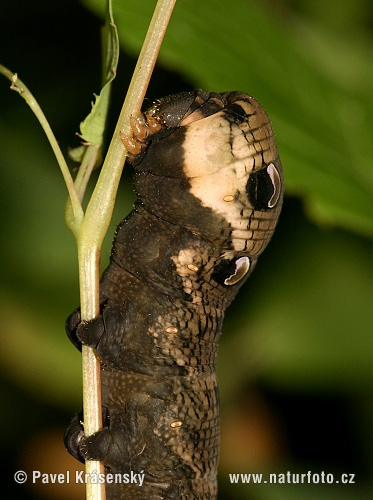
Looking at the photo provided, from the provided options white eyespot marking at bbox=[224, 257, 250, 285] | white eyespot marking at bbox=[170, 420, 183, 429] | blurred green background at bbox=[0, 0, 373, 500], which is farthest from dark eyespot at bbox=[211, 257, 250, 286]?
blurred green background at bbox=[0, 0, 373, 500]

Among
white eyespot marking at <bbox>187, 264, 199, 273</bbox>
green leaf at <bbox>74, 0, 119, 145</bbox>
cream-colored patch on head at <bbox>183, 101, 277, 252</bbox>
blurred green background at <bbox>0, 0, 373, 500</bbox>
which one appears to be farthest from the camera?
blurred green background at <bbox>0, 0, 373, 500</bbox>

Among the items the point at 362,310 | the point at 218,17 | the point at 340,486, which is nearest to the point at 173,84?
the point at 218,17

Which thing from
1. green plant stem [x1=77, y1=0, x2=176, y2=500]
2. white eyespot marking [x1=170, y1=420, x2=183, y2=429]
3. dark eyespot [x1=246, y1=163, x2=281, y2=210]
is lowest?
white eyespot marking [x1=170, y1=420, x2=183, y2=429]

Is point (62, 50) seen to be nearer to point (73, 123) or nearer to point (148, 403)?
point (73, 123)

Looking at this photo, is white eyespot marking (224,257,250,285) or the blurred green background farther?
the blurred green background

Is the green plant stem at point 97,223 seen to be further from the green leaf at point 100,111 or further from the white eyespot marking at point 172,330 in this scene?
the white eyespot marking at point 172,330

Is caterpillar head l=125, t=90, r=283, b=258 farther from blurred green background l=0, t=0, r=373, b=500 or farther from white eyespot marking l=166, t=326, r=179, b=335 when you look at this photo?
blurred green background l=0, t=0, r=373, b=500

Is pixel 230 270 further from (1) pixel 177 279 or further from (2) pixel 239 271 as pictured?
(1) pixel 177 279

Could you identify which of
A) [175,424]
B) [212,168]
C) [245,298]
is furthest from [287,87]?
[245,298]
